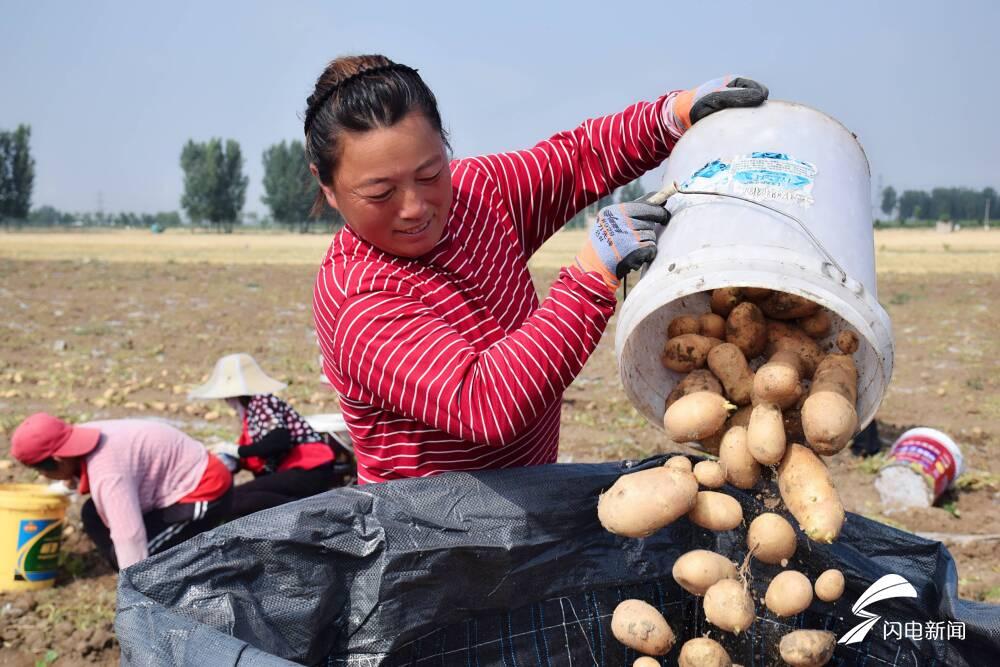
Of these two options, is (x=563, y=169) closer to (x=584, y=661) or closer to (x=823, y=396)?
(x=823, y=396)

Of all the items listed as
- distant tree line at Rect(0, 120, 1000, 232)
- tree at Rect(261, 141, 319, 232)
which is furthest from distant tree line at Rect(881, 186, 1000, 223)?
tree at Rect(261, 141, 319, 232)

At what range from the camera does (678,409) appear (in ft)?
5.86

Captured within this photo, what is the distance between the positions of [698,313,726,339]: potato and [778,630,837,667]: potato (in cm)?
64

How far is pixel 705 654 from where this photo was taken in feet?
5.73

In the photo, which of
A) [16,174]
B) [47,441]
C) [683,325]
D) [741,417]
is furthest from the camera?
[16,174]

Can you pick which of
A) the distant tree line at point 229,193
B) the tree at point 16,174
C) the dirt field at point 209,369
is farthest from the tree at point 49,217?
the dirt field at point 209,369

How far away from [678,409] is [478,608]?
62 cm

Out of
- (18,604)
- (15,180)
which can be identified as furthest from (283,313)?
(15,180)

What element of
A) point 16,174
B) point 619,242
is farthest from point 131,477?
point 16,174

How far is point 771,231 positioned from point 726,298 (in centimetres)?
29

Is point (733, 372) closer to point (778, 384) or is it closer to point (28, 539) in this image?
point (778, 384)

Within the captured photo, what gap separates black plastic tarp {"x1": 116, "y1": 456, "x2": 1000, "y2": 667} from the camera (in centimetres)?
170

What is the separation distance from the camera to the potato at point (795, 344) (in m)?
1.88

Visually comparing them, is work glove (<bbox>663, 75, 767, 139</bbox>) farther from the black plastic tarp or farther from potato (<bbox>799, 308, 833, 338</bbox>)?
the black plastic tarp
